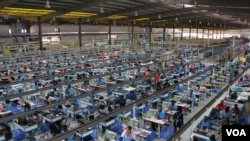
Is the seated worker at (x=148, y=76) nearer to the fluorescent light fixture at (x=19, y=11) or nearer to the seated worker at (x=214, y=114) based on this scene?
the seated worker at (x=214, y=114)

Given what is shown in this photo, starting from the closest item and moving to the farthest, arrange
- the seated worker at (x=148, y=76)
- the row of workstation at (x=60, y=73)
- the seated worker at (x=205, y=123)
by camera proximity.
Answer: the seated worker at (x=205, y=123) < the seated worker at (x=148, y=76) < the row of workstation at (x=60, y=73)

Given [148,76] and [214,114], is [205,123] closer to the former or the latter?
[214,114]

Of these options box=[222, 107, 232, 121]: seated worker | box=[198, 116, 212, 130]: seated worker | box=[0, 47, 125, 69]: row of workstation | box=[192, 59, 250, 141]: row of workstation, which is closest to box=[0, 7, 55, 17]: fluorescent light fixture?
box=[0, 47, 125, 69]: row of workstation

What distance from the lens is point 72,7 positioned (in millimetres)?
17219

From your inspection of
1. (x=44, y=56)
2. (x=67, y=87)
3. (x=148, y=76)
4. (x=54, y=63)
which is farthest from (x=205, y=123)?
(x=44, y=56)

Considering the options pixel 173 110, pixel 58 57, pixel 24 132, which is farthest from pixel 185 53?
pixel 24 132

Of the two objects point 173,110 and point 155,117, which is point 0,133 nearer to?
point 155,117

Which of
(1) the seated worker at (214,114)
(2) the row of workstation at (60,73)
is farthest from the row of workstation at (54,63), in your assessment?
(1) the seated worker at (214,114)

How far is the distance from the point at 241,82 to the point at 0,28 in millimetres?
25751

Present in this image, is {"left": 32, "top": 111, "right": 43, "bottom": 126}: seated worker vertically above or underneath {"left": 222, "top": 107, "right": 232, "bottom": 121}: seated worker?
underneath

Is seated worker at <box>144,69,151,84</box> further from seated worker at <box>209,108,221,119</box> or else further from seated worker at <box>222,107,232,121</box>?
seated worker at <box>222,107,232,121</box>

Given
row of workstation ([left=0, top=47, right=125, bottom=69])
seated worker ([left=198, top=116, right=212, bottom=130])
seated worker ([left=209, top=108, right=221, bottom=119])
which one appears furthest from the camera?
row of workstation ([left=0, top=47, right=125, bottom=69])

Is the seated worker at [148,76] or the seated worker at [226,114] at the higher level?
the seated worker at [148,76]

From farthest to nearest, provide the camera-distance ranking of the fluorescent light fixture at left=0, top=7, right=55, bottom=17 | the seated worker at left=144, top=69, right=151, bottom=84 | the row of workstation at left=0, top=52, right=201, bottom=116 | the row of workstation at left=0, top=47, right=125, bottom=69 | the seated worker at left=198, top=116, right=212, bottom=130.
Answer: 1. the row of workstation at left=0, top=47, right=125, bottom=69
2. the fluorescent light fixture at left=0, top=7, right=55, bottom=17
3. the row of workstation at left=0, top=52, right=201, bottom=116
4. the seated worker at left=144, top=69, right=151, bottom=84
5. the seated worker at left=198, top=116, right=212, bottom=130
